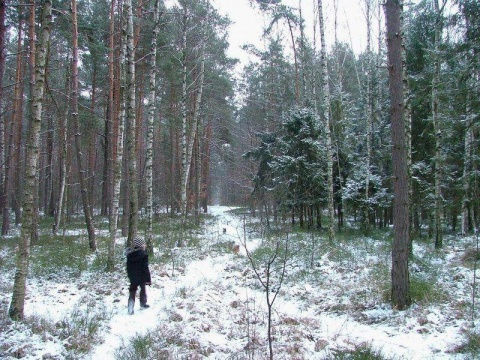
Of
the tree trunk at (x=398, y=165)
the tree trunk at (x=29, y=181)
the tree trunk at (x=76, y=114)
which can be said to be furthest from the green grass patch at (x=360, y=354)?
the tree trunk at (x=76, y=114)

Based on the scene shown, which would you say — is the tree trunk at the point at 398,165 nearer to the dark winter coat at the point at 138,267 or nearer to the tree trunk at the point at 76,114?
the dark winter coat at the point at 138,267

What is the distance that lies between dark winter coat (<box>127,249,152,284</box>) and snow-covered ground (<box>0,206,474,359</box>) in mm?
674

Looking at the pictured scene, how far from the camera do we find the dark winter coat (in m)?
6.98

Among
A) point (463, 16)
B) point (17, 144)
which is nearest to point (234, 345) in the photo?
point (463, 16)

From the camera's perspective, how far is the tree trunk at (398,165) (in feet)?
21.4

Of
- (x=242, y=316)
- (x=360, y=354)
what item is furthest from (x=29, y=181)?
(x=360, y=354)

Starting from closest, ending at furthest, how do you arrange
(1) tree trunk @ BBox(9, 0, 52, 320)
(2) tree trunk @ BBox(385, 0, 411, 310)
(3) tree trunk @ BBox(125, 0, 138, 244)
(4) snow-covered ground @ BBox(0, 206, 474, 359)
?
(4) snow-covered ground @ BBox(0, 206, 474, 359), (1) tree trunk @ BBox(9, 0, 52, 320), (2) tree trunk @ BBox(385, 0, 411, 310), (3) tree trunk @ BBox(125, 0, 138, 244)

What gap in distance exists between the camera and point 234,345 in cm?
553

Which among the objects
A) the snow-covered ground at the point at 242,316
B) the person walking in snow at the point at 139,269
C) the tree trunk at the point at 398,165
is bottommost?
the snow-covered ground at the point at 242,316

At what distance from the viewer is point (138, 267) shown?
7.05m

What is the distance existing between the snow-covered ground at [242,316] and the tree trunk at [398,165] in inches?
21.8

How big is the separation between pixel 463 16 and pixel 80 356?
474 inches

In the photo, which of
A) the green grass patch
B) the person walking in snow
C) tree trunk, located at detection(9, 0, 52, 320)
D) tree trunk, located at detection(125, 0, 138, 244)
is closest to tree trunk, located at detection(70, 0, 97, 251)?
tree trunk, located at detection(125, 0, 138, 244)

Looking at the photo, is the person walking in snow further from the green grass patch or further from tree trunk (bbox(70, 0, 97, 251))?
tree trunk (bbox(70, 0, 97, 251))
